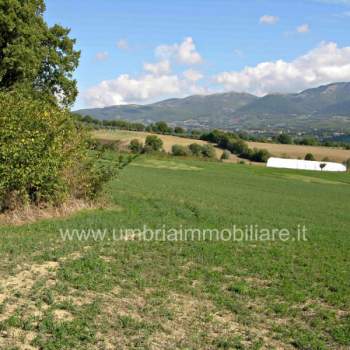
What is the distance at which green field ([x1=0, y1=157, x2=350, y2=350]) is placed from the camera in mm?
6934

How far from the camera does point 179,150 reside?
8038cm

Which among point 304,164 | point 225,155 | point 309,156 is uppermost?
point 225,155

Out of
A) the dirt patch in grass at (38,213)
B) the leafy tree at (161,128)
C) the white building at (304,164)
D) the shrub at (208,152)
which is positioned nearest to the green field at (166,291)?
the dirt patch in grass at (38,213)

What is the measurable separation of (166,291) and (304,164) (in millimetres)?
84136

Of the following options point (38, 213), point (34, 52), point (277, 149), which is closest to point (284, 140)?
point (277, 149)

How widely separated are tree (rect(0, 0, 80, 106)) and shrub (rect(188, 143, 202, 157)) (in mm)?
53322

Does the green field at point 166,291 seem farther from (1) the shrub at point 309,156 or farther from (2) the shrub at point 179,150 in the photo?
(1) the shrub at point 309,156

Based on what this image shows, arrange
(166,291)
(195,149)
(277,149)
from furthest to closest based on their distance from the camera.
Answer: (277,149)
(195,149)
(166,291)

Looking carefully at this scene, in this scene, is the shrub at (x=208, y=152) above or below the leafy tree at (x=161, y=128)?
below

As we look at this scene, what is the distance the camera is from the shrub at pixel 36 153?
1463cm

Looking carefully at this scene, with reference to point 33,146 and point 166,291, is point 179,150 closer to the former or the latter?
point 33,146

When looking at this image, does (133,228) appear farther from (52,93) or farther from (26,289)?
(52,93)

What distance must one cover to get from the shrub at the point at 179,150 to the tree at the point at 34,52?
48.6 meters

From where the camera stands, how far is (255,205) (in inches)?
974
